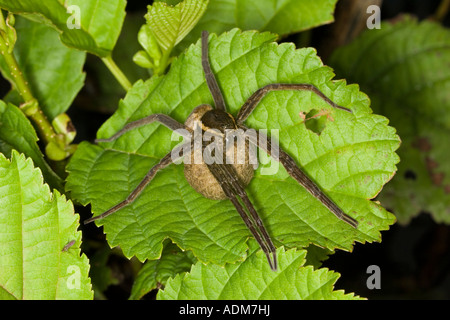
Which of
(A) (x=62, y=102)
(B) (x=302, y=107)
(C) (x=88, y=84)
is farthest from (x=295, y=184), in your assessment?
(C) (x=88, y=84)

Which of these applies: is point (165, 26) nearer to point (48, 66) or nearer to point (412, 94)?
point (48, 66)

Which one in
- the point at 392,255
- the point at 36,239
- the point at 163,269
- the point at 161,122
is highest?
the point at 161,122

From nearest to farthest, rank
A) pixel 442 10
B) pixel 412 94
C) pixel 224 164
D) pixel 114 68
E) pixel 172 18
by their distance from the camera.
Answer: pixel 172 18, pixel 224 164, pixel 114 68, pixel 412 94, pixel 442 10

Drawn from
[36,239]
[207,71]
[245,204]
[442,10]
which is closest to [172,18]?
[207,71]

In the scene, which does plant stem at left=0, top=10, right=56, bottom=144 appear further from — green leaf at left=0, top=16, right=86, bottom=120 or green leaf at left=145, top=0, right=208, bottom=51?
green leaf at left=145, top=0, right=208, bottom=51

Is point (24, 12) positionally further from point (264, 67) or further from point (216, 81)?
point (264, 67)

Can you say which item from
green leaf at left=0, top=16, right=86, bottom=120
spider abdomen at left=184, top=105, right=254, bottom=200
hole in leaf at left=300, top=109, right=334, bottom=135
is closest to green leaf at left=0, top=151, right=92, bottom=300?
spider abdomen at left=184, top=105, right=254, bottom=200

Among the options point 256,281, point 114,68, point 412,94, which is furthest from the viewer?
point 412,94

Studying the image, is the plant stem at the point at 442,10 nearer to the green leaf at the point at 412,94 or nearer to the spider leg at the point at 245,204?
the green leaf at the point at 412,94
